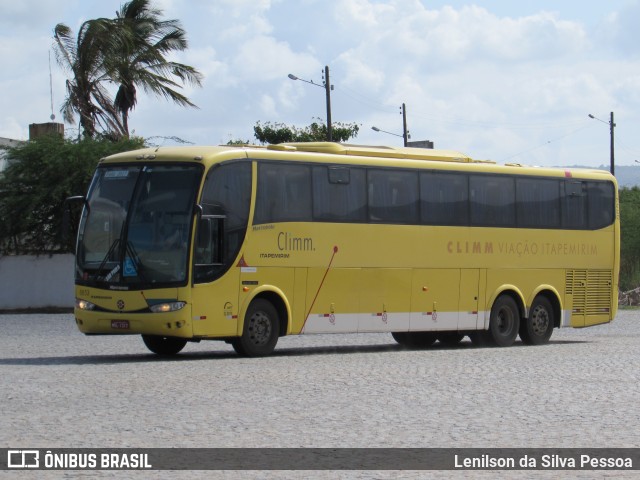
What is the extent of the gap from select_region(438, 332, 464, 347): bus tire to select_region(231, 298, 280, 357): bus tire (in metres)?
6.16

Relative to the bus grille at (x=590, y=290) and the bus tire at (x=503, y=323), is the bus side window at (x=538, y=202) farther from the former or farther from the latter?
the bus tire at (x=503, y=323)

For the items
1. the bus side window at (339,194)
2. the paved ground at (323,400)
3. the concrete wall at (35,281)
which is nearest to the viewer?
the paved ground at (323,400)

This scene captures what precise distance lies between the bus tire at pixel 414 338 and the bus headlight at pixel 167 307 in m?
7.44

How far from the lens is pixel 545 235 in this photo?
27688mm

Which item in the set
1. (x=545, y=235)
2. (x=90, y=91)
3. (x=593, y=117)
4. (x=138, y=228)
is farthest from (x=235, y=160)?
Answer: (x=593, y=117)

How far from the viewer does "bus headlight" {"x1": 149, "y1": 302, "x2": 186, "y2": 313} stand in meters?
20.9

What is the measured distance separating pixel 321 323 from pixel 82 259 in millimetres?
4151

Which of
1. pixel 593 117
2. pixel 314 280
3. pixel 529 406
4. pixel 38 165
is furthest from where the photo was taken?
pixel 593 117

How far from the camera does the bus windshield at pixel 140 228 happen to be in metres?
21.1

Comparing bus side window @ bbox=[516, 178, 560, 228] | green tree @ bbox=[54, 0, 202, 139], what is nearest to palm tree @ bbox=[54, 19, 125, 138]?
green tree @ bbox=[54, 0, 202, 139]

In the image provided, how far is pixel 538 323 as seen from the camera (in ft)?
90.6

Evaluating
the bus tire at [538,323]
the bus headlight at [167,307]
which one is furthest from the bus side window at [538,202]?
the bus headlight at [167,307]

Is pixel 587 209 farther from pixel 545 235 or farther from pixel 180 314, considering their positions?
pixel 180 314

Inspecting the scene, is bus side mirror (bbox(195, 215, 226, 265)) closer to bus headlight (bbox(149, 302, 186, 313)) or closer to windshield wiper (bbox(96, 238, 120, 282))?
bus headlight (bbox(149, 302, 186, 313))
